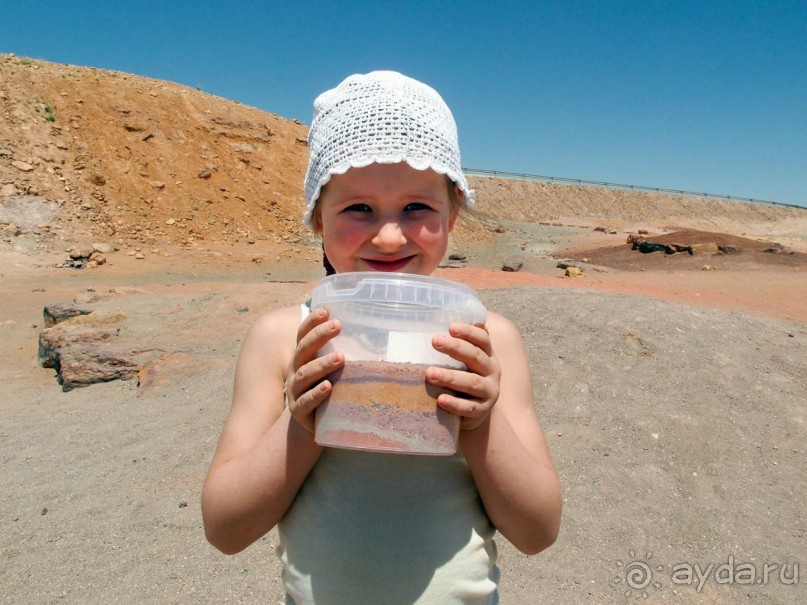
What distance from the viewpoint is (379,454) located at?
131cm

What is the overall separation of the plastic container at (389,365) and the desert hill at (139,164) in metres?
11.6

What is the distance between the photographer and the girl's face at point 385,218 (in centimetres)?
142

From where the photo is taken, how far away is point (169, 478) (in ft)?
11.9

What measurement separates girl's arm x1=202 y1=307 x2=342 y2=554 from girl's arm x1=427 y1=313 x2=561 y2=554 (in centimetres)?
21

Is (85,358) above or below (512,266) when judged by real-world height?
below

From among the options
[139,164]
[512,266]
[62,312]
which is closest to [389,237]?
[62,312]

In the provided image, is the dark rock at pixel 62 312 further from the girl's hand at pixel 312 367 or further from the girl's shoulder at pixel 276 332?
the girl's hand at pixel 312 367

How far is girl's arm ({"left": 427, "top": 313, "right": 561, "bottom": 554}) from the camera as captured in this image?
3.36ft

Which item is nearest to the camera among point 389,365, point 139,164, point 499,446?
point 389,365

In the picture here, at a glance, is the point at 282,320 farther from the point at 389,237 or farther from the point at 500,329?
the point at 500,329

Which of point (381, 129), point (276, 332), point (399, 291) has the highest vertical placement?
point (381, 129)

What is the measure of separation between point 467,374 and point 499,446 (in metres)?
0.26

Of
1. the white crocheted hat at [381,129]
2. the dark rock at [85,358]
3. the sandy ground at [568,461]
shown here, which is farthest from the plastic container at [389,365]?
the dark rock at [85,358]

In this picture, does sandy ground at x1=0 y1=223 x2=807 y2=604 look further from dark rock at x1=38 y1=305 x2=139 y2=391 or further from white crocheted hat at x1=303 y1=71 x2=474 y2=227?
white crocheted hat at x1=303 y1=71 x2=474 y2=227
